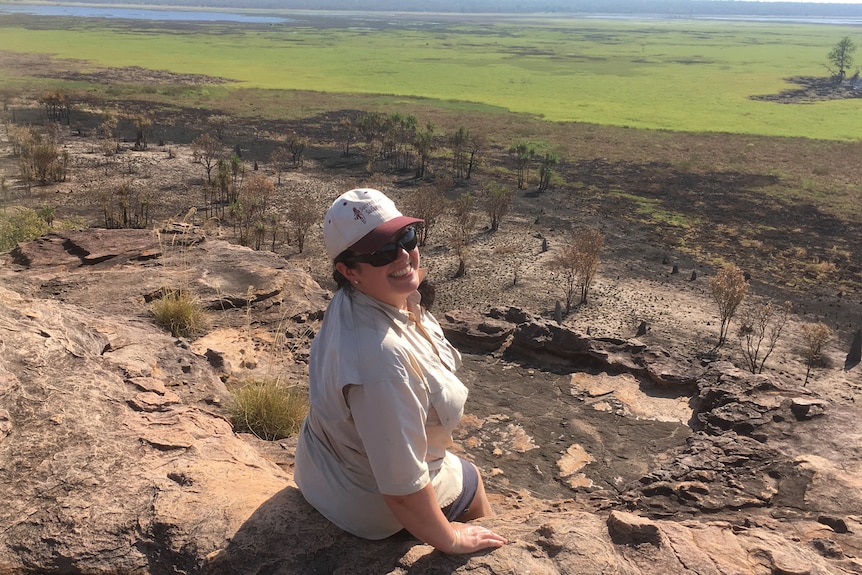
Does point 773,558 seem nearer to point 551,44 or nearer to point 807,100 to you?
point 807,100

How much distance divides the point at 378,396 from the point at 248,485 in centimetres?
146

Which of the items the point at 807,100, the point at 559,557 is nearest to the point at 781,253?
the point at 559,557

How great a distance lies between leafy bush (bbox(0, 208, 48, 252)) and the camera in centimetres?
1152

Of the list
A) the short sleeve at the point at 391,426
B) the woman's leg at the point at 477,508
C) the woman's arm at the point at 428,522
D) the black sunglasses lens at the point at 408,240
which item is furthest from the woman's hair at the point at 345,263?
the woman's leg at the point at 477,508

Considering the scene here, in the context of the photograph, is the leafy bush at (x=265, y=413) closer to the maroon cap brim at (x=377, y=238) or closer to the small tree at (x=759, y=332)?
the maroon cap brim at (x=377, y=238)

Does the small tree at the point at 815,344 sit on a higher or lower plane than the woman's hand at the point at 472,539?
lower

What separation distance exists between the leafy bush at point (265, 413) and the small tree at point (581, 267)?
12.8 metres

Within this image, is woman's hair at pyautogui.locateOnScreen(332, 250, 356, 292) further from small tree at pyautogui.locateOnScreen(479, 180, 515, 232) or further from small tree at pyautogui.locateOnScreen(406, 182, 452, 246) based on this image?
small tree at pyautogui.locateOnScreen(479, 180, 515, 232)

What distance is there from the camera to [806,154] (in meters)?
40.2

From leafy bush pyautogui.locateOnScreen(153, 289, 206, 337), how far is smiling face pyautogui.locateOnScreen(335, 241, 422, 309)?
4.30m

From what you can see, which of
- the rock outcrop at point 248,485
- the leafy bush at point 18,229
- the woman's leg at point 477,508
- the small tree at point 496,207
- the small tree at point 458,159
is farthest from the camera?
the small tree at point 458,159

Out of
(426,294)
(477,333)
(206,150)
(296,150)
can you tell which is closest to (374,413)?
(426,294)

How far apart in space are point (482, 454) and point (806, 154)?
43109 millimetres

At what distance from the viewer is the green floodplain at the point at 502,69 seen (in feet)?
179
